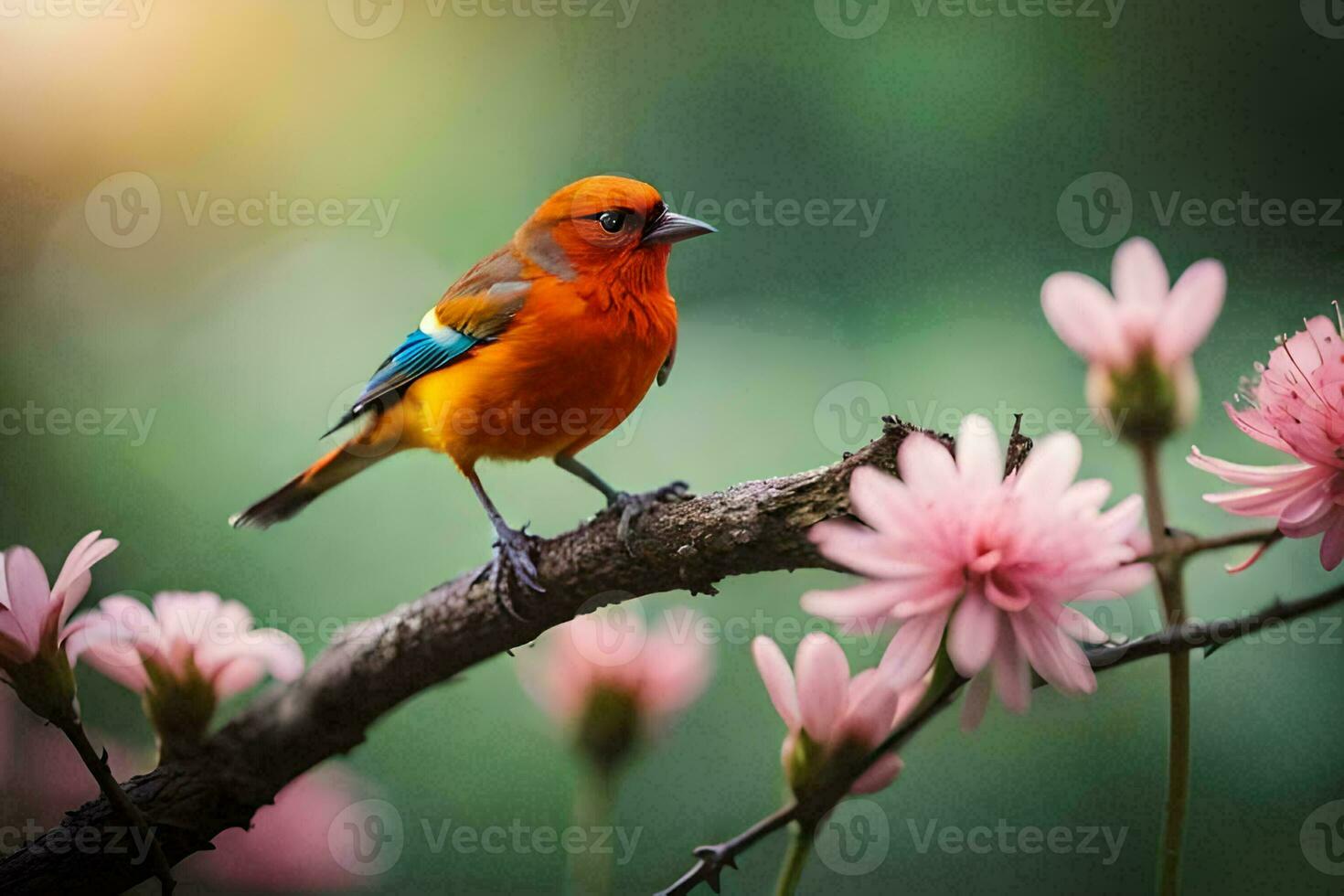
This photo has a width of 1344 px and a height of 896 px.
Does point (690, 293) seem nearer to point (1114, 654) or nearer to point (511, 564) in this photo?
point (511, 564)

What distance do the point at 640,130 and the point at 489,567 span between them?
2.32ft

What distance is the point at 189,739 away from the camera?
3.62 feet

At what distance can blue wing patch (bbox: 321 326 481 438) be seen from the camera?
1295mm

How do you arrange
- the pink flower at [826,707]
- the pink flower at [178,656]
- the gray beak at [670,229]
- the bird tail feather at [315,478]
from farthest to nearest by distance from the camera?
the bird tail feather at [315,478] → the gray beak at [670,229] → the pink flower at [178,656] → the pink flower at [826,707]

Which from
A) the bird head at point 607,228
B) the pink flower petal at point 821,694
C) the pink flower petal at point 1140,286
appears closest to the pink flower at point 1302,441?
the pink flower petal at point 1140,286

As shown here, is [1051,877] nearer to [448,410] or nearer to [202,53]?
[448,410]

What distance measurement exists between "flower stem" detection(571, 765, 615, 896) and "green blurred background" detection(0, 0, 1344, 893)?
0.07 m

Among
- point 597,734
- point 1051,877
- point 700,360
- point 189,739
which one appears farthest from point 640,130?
point 1051,877

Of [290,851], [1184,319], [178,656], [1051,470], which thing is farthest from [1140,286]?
[290,851]

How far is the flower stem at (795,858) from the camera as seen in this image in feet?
2.89

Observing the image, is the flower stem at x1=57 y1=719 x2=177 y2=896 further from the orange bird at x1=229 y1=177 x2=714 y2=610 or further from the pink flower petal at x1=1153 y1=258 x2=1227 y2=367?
the pink flower petal at x1=1153 y1=258 x2=1227 y2=367

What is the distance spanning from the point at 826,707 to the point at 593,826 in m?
0.40

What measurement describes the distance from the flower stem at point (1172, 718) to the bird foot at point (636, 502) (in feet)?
1.30

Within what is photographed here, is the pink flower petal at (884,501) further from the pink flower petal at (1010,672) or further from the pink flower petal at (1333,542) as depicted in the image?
the pink flower petal at (1333,542)
